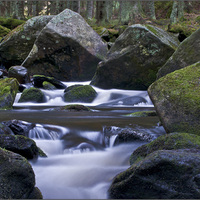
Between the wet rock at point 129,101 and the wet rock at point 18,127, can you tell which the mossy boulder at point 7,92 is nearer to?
the wet rock at point 129,101

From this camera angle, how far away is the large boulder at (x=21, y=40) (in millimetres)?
13367

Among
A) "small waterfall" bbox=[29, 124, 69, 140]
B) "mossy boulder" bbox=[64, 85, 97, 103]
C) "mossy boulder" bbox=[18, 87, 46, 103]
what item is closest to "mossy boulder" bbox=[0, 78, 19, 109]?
"mossy boulder" bbox=[18, 87, 46, 103]

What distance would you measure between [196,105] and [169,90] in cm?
44

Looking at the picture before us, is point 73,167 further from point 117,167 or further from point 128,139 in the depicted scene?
point 128,139

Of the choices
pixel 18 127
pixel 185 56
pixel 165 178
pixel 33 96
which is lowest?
pixel 33 96

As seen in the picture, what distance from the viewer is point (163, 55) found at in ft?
29.6

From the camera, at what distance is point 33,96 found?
8.45 m

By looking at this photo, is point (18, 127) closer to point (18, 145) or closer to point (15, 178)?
point (18, 145)

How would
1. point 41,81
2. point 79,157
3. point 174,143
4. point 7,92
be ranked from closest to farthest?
point 174,143 < point 79,157 < point 7,92 < point 41,81

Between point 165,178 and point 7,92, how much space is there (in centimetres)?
621

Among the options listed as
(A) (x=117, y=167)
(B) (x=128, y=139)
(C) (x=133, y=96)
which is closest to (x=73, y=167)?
(A) (x=117, y=167)

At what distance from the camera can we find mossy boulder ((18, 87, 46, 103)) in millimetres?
8337

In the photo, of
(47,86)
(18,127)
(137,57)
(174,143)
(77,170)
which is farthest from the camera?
(47,86)

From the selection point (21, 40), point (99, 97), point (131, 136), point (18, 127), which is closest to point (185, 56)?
point (99, 97)
